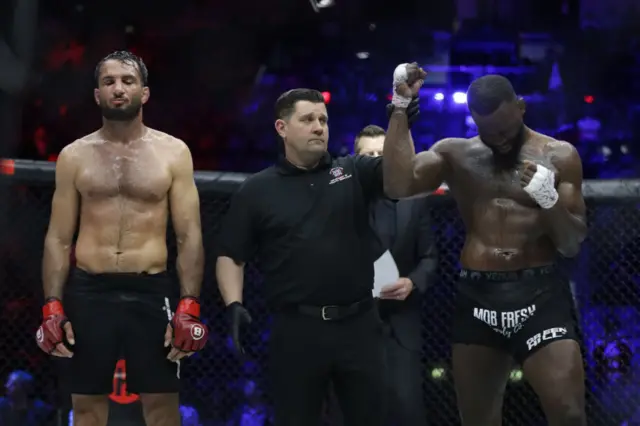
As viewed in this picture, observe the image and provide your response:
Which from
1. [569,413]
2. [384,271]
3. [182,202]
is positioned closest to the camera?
[569,413]

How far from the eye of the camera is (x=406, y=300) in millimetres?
3088

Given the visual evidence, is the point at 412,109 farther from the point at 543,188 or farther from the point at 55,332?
the point at 55,332

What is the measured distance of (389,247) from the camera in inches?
124

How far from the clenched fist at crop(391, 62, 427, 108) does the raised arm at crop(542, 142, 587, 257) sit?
0.49 meters

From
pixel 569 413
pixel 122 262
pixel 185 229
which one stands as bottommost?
pixel 569 413

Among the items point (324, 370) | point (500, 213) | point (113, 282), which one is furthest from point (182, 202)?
point (500, 213)

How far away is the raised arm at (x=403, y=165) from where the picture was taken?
2543 millimetres

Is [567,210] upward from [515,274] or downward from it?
upward

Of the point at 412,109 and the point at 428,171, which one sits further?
the point at 428,171

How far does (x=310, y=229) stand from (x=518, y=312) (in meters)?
0.69

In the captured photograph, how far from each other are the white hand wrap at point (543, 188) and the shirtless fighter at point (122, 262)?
43.5 inches

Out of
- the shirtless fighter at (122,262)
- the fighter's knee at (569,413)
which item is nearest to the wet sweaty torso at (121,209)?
the shirtless fighter at (122,262)

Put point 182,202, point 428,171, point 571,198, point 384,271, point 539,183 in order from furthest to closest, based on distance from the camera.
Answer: point 384,271, point 182,202, point 428,171, point 571,198, point 539,183

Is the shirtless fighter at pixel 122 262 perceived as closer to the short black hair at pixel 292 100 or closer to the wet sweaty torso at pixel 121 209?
the wet sweaty torso at pixel 121 209
